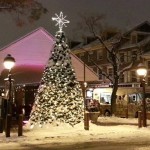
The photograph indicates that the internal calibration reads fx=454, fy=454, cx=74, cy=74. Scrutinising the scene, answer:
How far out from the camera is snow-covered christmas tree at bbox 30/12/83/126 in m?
21.7

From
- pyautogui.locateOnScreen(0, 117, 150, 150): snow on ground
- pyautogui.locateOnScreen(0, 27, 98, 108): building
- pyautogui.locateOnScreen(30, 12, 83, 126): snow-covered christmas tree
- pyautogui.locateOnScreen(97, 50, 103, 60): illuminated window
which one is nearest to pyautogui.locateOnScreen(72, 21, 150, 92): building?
pyautogui.locateOnScreen(97, 50, 103, 60): illuminated window

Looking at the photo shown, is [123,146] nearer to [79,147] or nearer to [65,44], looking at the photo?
[79,147]

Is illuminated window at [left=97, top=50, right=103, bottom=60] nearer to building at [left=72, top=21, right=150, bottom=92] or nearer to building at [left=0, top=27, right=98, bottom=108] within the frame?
building at [left=72, top=21, right=150, bottom=92]

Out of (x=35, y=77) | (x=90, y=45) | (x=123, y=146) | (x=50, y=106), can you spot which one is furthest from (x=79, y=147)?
(x=90, y=45)

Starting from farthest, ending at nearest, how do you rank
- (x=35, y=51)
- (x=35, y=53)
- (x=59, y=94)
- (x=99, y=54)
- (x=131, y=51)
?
1. (x=99, y=54)
2. (x=131, y=51)
3. (x=35, y=53)
4. (x=35, y=51)
5. (x=59, y=94)

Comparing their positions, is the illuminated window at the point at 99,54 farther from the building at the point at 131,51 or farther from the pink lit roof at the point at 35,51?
the pink lit roof at the point at 35,51

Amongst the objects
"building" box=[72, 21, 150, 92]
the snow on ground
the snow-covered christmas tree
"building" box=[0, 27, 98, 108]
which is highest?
"building" box=[72, 21, 150, 92]

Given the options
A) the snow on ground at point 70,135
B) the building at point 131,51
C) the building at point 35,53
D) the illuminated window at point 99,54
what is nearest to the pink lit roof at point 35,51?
the building at point 35,53

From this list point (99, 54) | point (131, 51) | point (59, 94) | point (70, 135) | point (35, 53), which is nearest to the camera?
point (70, 135)

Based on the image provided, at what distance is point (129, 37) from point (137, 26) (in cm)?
234

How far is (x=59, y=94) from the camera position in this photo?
21766 mm

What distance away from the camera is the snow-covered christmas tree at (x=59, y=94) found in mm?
21703

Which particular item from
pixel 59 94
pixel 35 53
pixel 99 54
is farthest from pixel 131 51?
pixel 59 94

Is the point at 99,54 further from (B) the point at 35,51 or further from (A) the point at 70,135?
(A) the point at 70,135
